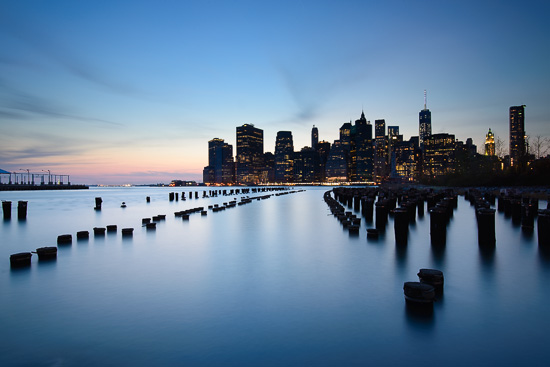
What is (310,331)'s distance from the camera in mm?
6121

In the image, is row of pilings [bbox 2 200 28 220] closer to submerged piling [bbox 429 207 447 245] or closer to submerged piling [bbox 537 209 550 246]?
submerged piling [bbox 429 207 447 245]

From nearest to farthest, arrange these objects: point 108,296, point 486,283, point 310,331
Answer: point 310,331, point 108,296, point 486,283

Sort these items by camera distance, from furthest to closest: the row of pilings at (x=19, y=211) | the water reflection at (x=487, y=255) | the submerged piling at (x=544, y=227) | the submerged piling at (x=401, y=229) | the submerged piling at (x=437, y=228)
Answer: the row of pilings at (x=19, y=211), the submerged piling at (x=437, y=228), the submerged piling at (x=401, y=229), the submerged piling at (x=544, y=227), the water reflection at (x=487, y=255)

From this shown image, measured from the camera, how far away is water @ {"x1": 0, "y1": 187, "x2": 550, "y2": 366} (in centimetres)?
532

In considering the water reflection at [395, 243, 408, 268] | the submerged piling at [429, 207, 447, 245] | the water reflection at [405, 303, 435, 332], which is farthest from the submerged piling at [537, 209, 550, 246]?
the water reflection at [405, 303, 435, 332]

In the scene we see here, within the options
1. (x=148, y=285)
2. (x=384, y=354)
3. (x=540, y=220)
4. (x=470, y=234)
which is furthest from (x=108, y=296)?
(x=470, y=234)

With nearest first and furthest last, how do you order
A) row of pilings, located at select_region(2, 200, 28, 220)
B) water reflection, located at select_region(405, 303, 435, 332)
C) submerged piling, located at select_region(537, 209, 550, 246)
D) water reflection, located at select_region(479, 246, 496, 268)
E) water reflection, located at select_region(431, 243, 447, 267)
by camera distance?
1. water reflection, located at select_region(405, 303, 435, 332)
2. water reflection, located at select_region(479, 246, 496, 268)
3. water reflection, located at select_region(431, 243, 447, 267)
4. submerged piling, located at select_region(537, 209, 550, 246)
5. row of pilings, located at select_region(2, 200, 28, 220)

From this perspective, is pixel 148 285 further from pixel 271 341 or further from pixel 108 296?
pixel 271 341

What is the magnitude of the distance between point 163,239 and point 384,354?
14608 millimetres

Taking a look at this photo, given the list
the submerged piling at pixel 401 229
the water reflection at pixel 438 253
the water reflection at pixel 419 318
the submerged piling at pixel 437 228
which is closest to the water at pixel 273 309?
the water reflection at pixel 419 318

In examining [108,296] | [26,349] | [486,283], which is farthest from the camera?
[486,283]

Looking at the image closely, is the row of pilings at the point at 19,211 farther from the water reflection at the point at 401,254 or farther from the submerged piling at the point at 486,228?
the submerged piling at the point at 486,228

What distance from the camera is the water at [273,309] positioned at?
17.5ft

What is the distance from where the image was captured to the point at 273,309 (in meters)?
7.35
